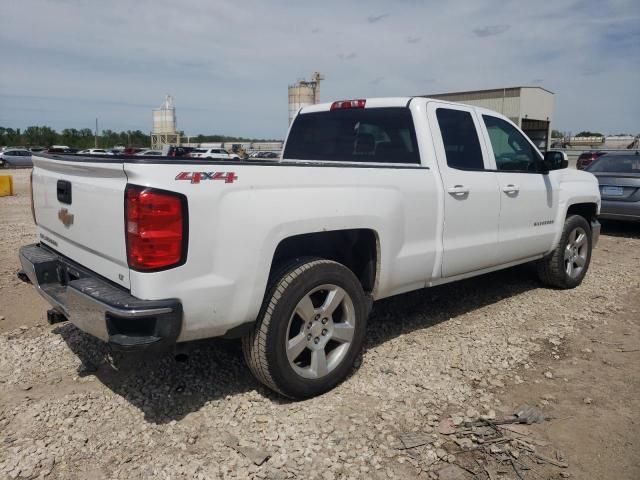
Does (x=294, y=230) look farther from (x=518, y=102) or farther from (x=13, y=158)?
(x=13, y=158)

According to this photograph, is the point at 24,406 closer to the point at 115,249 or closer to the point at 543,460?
the point at 115,249

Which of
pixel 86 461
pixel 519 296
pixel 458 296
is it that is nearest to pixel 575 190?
pixel 519 296

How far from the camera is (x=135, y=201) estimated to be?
8.32 feet

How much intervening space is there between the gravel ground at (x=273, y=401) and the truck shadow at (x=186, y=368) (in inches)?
0.4

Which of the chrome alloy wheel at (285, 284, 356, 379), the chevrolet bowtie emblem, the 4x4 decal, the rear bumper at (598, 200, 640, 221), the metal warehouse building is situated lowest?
the chrome alloy wheel at (285, 284, 356, 379)

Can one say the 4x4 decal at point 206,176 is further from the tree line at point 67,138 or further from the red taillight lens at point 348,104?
the tree line at point 67,138

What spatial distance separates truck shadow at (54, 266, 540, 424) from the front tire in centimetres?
28

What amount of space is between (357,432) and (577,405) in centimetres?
150

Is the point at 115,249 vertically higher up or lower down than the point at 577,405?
higher up

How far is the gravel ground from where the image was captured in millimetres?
2750

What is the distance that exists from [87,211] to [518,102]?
109 ft

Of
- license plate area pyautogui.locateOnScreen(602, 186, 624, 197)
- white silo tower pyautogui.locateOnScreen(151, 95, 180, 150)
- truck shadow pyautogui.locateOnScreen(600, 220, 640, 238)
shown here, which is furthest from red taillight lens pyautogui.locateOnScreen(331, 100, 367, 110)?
white silo tower pyautogui.locateOnScreen(151, 95, 180, 150)

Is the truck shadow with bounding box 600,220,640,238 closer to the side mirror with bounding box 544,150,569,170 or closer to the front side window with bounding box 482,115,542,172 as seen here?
the side mirror with bounding box 544,150,569,170

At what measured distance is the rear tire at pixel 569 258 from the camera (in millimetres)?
5699
